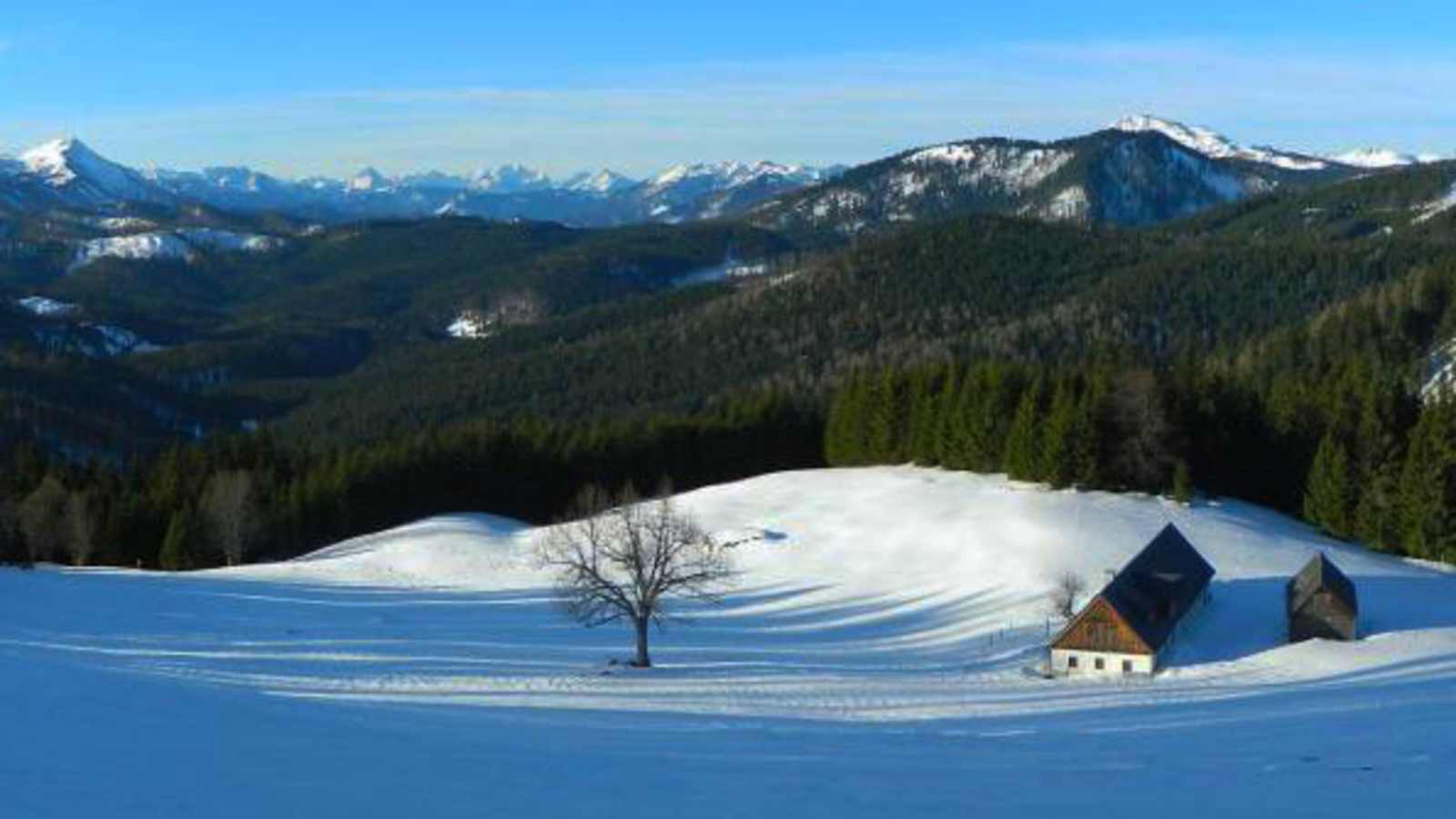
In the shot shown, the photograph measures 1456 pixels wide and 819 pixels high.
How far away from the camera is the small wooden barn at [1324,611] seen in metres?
49.6

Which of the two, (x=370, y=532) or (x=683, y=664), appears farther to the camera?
(x=370, y=532)

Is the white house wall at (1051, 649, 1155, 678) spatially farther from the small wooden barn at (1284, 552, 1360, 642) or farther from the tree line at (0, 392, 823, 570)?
the tree line at (0, 392, 823, 570)

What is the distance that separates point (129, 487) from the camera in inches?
3492

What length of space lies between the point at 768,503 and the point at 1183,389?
26.1 metres

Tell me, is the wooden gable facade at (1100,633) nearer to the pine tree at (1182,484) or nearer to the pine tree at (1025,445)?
the pine tree at (1182,484)

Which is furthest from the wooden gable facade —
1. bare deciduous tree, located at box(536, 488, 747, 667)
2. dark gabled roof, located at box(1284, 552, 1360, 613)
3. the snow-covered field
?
bare deciduous tree, located at box(536, 488, 747, 667)

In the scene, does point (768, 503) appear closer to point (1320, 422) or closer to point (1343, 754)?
point (1320, 422)

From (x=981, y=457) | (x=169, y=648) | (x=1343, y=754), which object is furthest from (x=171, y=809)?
(x=981, y=457)

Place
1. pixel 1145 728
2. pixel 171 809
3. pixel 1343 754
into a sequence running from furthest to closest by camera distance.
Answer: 1. pixel 1145 728
2. pixel 1343 754
3. pixel 171 809

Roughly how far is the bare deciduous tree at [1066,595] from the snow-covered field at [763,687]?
74 cm

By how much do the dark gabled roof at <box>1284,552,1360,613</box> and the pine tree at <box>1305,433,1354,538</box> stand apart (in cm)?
2265

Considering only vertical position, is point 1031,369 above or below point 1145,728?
above

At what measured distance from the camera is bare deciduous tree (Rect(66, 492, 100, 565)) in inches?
3169

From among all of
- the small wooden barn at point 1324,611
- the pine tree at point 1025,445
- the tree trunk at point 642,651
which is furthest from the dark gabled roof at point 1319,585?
the pine tree at point 1025,445
